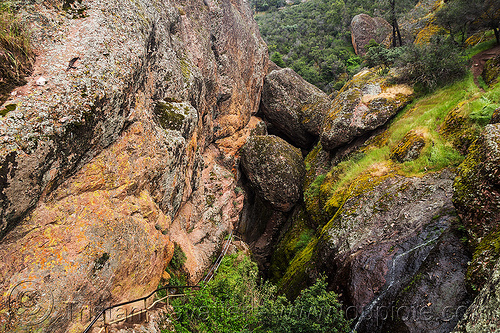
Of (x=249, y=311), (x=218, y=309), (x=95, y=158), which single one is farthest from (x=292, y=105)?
(x=95, y=158)

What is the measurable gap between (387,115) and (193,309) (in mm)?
12991

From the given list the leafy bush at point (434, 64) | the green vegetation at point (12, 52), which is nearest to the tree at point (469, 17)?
the leafy bush at point (434, 64)

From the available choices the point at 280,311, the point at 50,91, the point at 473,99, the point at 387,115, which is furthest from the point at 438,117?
the point at 50,91

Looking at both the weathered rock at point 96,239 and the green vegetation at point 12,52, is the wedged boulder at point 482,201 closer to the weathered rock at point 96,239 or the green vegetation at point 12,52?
the weathered rock at point 96,239

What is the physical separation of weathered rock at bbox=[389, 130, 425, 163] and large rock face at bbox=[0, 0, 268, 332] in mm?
8872

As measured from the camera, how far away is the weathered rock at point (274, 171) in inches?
707

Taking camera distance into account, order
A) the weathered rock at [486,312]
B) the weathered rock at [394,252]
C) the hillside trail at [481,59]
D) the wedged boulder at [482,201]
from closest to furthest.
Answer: the weathered rock at [486,312] < the wedged boulder at [482,201] < the weathered rock at [394,252] < the hillside trail at [481,59]

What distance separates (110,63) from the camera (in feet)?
23.8

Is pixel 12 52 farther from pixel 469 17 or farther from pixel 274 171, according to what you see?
pixel 469 17

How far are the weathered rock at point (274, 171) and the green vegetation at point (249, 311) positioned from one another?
7112 millimetres

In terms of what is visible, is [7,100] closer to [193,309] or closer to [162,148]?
[162,148]

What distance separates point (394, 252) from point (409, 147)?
476cm

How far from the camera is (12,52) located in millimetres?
5621

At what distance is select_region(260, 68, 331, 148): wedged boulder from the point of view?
23312 millimetres
